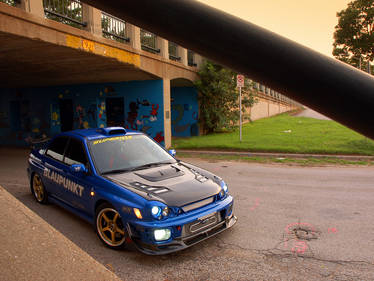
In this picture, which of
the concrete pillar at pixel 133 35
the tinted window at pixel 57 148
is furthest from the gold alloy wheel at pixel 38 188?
the concrete pillar at pixel 133 35

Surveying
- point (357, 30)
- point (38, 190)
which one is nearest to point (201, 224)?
point (38, 190)

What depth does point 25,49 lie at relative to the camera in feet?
32.3

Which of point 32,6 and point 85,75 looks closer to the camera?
point 32,6

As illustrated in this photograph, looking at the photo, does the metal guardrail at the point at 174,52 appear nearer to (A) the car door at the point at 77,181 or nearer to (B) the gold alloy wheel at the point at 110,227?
(A) the car door at the point at 77,181

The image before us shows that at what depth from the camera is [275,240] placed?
4500 mm

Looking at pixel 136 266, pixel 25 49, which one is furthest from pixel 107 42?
pixel 136 266

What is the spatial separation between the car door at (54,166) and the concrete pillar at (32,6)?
177 inches

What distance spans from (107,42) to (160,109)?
188 inches

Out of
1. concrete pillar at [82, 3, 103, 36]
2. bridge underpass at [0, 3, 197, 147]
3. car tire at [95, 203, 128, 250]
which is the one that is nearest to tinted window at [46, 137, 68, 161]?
car tire at [95, 203, 128, 250]

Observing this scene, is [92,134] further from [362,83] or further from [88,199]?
[362,83]

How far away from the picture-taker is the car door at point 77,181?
15.8 ft

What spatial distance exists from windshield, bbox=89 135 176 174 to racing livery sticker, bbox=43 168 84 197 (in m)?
0.52

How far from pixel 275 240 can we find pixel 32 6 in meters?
8.49

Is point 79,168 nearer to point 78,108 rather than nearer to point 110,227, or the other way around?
point 110,227
